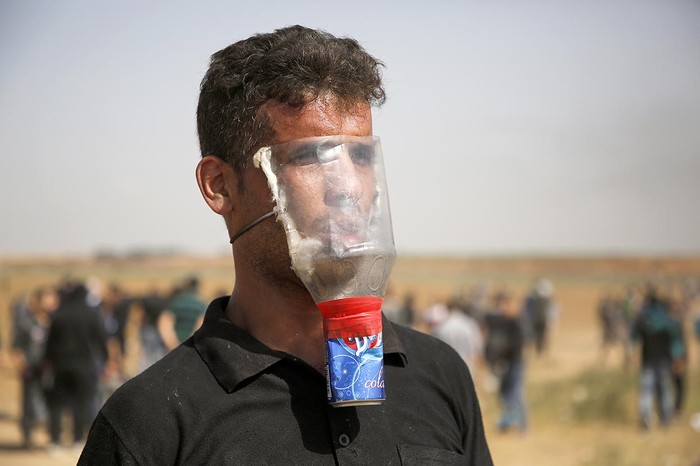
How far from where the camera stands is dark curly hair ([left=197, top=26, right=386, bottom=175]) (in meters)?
1.87

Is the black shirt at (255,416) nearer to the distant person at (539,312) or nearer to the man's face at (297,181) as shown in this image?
the man's face at (297,181)

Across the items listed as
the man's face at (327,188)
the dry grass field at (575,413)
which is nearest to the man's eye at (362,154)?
the man's face at (327,188)

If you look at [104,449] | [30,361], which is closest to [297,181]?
[104,449]

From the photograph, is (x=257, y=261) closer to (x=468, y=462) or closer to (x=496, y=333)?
(x=468, y=462)

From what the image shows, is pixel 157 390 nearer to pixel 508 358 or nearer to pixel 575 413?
pixel 508 358

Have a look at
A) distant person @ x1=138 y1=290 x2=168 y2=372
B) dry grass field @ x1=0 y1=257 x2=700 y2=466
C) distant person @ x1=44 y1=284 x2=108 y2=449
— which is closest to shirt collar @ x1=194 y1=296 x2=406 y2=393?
distant person @ x1=44 y1=284 x2=108 y2=449

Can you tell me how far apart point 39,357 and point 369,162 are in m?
10.4

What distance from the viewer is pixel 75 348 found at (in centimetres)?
948

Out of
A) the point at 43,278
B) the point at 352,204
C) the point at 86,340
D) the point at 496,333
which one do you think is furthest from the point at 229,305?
the point at 43,278

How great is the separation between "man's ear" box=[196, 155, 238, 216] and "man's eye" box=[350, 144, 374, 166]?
28 centimetres

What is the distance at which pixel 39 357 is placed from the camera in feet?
37.4

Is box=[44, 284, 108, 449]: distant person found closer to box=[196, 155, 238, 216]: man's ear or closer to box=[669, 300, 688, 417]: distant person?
box=[669, 300, 688, 417]: distant person

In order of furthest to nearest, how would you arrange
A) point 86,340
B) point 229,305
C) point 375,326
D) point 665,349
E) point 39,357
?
1. point 665,349
2. point 39,357
3. point 86,340
4. point 229,305
5. point 375,326

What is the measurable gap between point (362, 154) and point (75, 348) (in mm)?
8229
